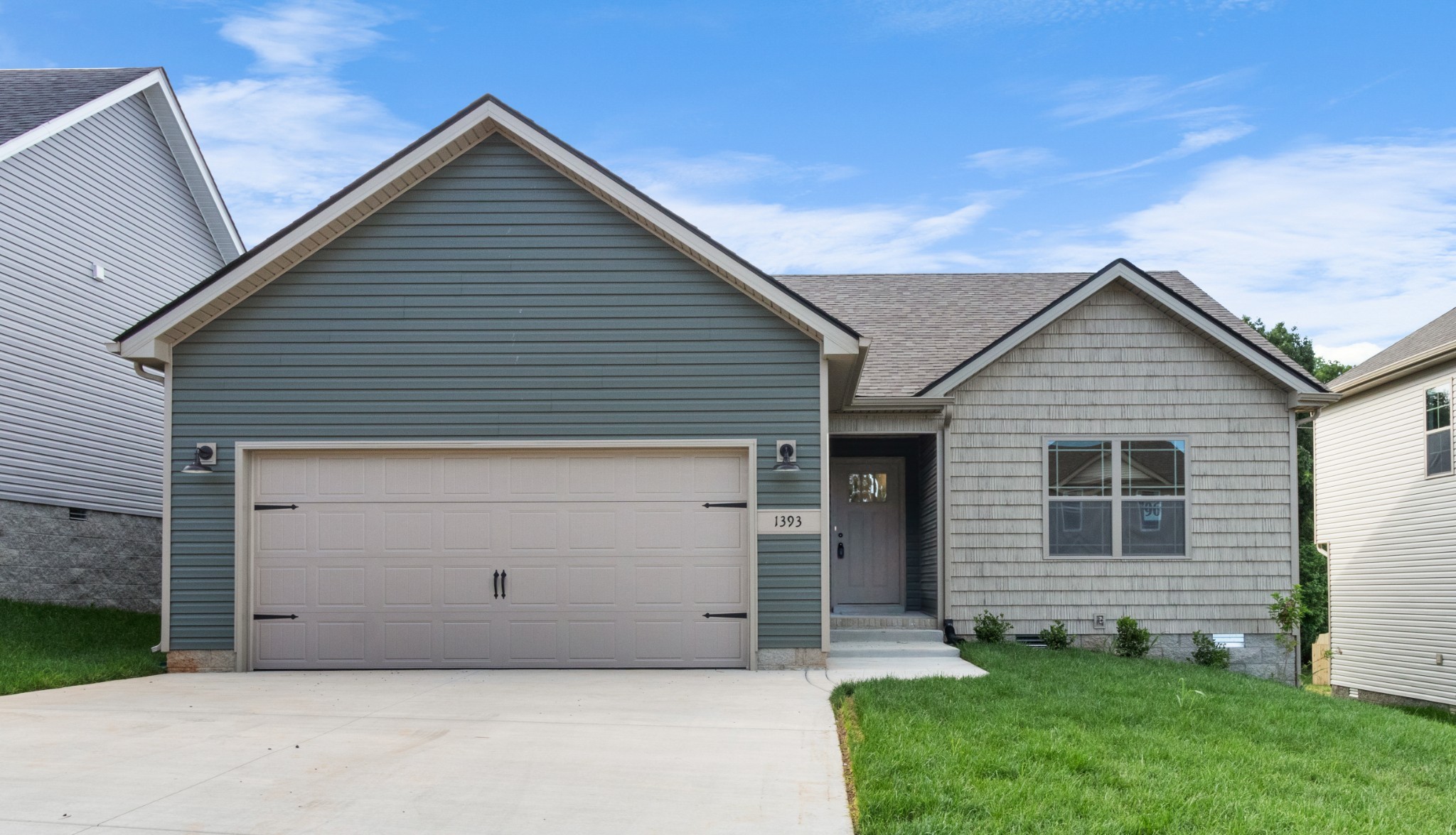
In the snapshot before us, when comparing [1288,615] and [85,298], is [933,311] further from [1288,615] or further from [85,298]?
[85,298]

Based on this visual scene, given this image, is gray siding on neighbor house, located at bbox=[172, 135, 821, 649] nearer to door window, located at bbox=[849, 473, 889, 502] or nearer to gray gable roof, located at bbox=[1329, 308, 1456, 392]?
door window, located at bbox=[849, 473, 889, 502]

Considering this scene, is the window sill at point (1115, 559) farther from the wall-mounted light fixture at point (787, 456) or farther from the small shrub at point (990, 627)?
the wall-mounted light fixture at point (787, 456)

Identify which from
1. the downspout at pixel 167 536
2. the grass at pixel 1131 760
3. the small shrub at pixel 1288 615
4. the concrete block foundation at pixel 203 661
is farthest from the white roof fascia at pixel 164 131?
the small shrub at pixel 1288 615

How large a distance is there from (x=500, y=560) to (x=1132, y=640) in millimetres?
6820

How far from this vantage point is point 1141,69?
18.6 m

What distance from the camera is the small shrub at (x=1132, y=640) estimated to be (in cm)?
1243

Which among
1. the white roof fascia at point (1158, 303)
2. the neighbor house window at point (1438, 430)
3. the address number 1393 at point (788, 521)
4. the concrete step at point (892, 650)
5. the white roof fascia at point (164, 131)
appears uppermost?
the white roof fascia at point (164, 131)

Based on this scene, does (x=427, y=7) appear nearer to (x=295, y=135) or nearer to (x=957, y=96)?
(x=295, y=135)

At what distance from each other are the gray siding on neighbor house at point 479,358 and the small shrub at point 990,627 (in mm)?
3132

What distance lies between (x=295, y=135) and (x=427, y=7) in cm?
500

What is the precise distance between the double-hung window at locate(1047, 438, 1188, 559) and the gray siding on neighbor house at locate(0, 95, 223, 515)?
40.4 ft

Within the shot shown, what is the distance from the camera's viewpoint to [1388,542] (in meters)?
17.6

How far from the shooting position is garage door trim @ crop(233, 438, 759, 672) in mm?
10719

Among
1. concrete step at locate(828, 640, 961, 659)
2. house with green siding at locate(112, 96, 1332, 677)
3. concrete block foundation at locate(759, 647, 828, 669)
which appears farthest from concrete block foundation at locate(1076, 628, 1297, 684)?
house with green siding at locate(112, 96, 1332, 677)
